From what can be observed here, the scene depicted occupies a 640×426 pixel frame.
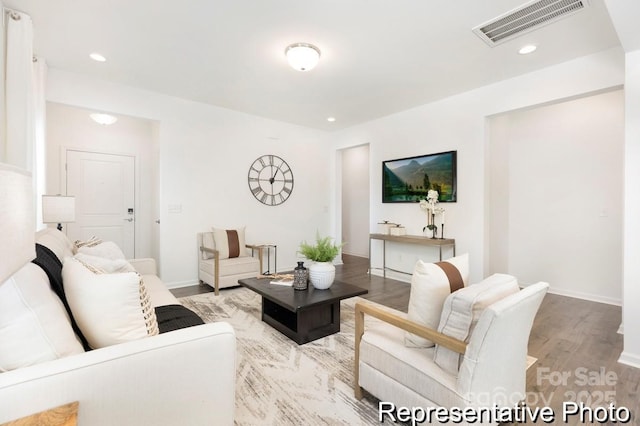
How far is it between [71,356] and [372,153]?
16.0 feet

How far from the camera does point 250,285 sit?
9.43 feet

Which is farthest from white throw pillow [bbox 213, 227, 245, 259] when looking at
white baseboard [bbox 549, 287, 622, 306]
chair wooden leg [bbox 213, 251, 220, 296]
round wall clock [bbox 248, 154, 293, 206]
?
white baseboard [bbox 549, 287, 622, 306]

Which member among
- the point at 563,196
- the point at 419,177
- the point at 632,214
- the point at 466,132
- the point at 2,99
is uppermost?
the point at 466,132

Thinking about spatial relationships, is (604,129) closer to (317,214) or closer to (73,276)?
(317,214)

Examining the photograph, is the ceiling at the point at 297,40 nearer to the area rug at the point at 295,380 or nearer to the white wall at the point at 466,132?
the white wall at the point at 466,132

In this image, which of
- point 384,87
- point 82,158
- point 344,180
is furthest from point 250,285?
point 344,180

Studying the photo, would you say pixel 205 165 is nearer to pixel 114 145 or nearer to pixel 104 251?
pixel 114 145

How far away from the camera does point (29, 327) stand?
1005 millimetres

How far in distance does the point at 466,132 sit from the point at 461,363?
3464mm

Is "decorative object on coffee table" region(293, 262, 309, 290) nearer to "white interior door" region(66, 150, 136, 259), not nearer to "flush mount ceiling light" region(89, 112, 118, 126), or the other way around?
"flush mount ceiling light" region(89, 112, 118, 126)

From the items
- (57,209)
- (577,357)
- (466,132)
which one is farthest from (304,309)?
(466,132)

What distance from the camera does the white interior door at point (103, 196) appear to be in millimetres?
4641

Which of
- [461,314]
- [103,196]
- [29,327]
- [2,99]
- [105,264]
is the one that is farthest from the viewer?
[103,196]

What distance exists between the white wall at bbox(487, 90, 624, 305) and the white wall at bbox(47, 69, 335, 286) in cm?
331
